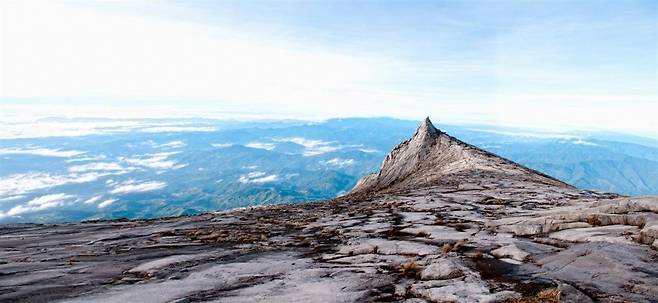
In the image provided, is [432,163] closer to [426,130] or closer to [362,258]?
[426,130]

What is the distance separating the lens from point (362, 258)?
46.2ft

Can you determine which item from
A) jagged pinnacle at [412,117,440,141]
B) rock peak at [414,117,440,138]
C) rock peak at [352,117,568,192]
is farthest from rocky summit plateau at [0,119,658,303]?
rock peak at [414,117,440,138]

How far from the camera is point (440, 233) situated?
1750cm

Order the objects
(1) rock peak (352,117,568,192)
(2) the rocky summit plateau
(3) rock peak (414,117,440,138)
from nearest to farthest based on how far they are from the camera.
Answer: (2) the rocky summit plateau
(1) rock peak (352,117,568,192)
(3) rock peak (414,117,440,138)

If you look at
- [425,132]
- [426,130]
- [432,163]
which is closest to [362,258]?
[432,163]

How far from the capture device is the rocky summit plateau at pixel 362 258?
33.9 feet

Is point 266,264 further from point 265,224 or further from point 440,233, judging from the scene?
point 265,224

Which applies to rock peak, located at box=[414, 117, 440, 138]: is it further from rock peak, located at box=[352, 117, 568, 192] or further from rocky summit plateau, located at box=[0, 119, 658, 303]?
rocky summit plateau, located at box=[0, 119, 658, 303]

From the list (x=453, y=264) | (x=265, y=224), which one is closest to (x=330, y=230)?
(x=265, y=224)

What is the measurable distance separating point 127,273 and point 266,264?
4706 mm

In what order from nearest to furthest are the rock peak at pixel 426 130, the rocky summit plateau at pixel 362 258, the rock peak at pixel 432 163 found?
the rocky summit plateau at pixel 362 258 < the rock peak at pixel 432 163 < the rock peak at pixel 426 130

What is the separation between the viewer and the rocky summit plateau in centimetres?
1033

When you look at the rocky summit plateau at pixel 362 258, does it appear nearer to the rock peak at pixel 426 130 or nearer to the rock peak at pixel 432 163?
the rock peak at pixel 432 163

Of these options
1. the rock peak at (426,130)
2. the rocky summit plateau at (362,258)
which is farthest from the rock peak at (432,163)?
the rocky summit plateau at (362,258)
